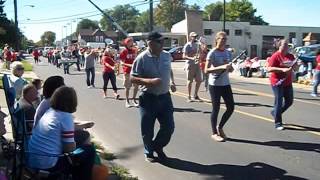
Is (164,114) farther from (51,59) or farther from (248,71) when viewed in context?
(51,59)

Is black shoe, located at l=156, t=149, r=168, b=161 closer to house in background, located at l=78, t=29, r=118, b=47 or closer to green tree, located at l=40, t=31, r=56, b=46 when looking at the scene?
house in background, located at l=78, t=29, r=118, b=47

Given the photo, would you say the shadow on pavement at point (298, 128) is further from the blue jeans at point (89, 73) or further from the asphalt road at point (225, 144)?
the blue jeans at point (89, 73)

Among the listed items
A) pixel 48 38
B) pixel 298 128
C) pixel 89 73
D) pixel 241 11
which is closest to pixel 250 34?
pixel 241 11

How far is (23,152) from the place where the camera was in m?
5.25

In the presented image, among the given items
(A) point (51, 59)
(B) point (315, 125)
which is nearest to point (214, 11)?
(A) point (51, 59)

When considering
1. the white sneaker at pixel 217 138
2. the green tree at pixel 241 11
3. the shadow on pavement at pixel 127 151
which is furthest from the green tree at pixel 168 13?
the shadow on pavement at pixel 127 151

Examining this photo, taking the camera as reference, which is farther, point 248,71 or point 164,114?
point 248,71

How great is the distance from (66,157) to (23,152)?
16.4 inches

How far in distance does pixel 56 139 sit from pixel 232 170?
290 centimetres

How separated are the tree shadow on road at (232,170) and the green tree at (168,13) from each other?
446 feet

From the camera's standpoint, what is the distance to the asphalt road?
285 inches

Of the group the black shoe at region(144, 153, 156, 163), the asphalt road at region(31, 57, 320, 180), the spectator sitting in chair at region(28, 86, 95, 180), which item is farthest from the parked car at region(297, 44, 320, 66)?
the spectator sitting in chair at region(28, 86, 95, 180)

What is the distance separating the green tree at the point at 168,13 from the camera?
143000mm

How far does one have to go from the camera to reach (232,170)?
7262 mm
